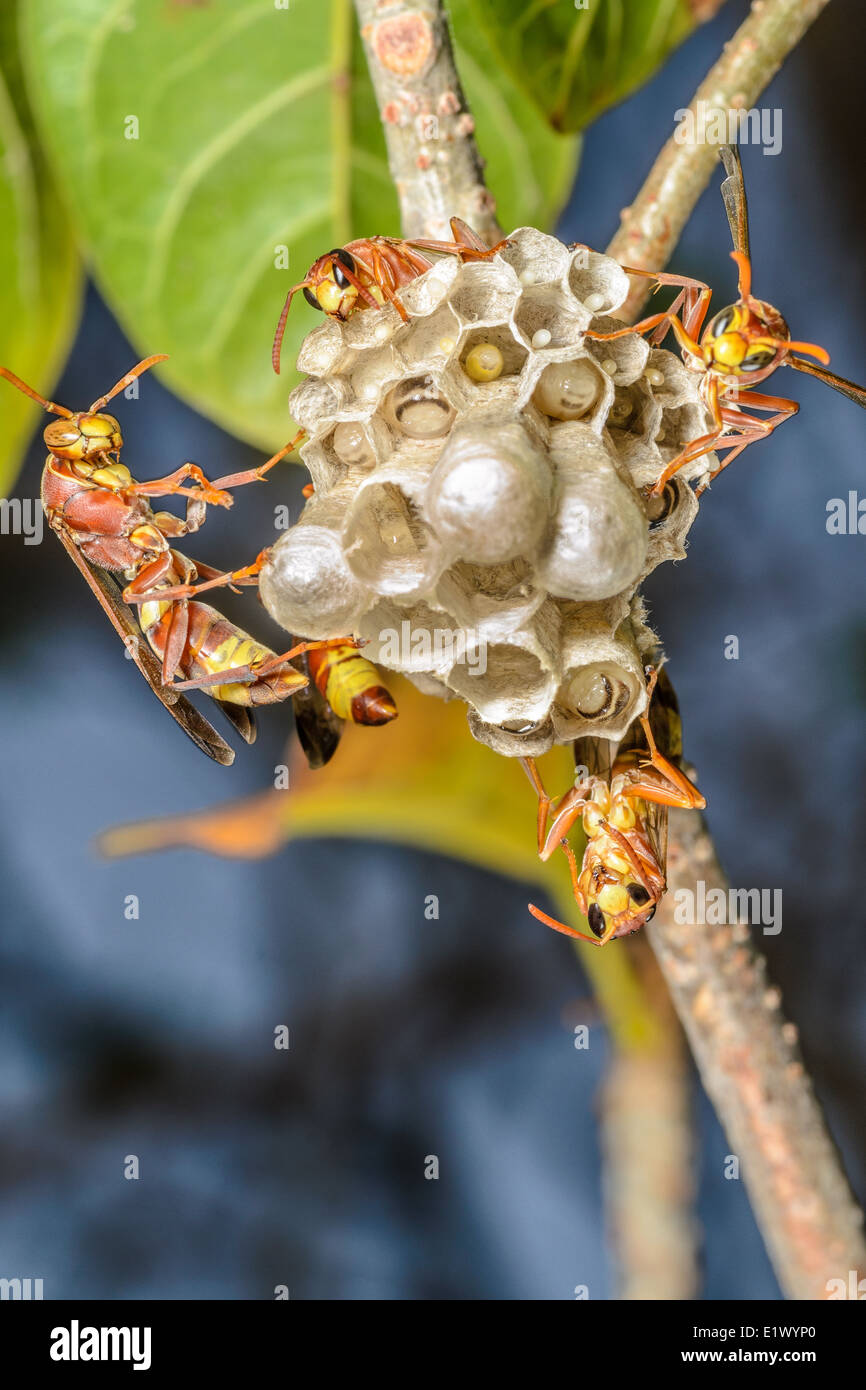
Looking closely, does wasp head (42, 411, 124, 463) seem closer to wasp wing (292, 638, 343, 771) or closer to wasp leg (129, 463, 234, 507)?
wasp leg (129, 463, 234, 507)

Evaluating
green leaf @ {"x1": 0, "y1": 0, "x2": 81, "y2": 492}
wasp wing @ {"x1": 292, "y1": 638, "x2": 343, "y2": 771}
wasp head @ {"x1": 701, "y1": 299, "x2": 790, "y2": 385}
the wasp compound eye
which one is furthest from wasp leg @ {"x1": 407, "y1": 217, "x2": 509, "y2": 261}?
green leaf @ {"x1": 0, "y1": 0, "x2": 81, "y2": 492}

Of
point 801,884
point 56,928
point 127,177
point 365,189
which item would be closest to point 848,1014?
point 801,884

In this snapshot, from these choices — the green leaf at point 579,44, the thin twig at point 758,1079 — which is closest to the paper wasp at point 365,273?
the green leaf at point 579,44

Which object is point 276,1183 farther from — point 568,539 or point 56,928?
point 568,539

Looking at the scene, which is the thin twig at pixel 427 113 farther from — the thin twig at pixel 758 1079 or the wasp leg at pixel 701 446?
the thin twig at pixel 758 1079

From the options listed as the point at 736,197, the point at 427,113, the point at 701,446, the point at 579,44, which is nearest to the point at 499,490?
the point at 701,446

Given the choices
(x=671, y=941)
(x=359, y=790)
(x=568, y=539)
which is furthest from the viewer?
(x=359, y=790)

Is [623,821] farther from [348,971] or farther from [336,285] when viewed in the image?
[348,971]
